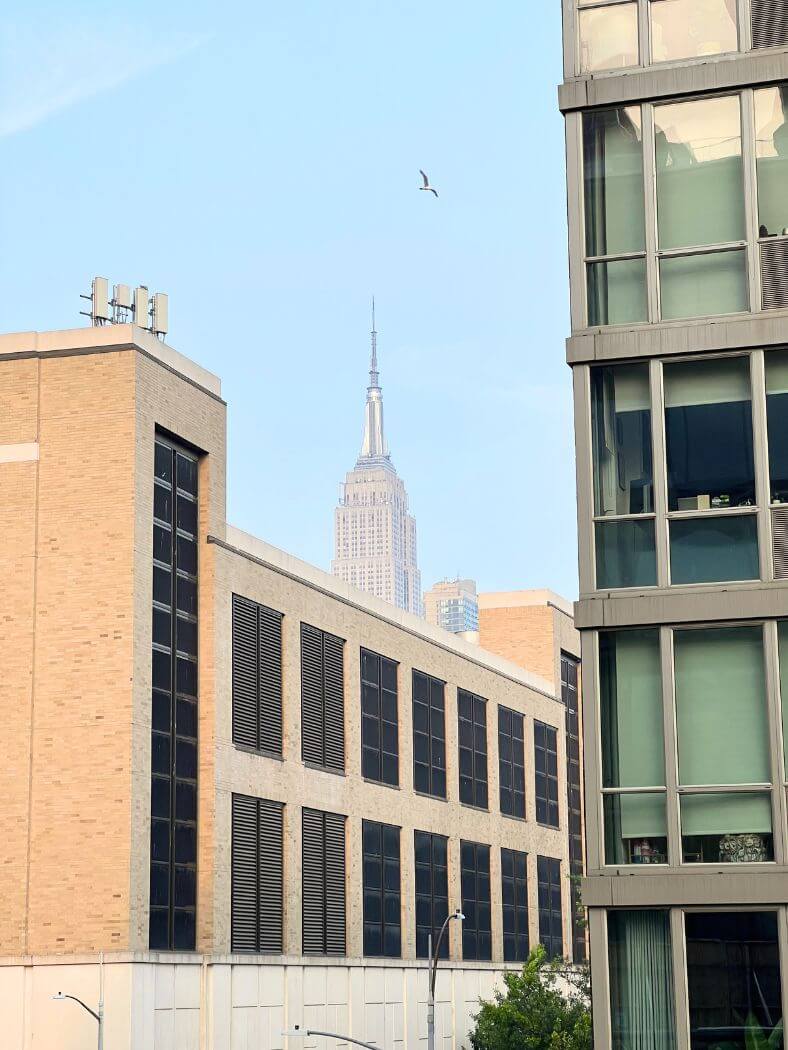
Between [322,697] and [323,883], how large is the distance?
6.52m

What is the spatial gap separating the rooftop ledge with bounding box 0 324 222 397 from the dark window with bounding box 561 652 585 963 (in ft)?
140

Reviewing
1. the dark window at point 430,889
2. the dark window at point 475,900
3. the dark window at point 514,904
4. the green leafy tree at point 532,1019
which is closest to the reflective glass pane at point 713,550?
the green leafy tree at point 532,1019

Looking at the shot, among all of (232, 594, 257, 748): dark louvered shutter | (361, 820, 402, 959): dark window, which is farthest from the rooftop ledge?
(361, 820, 402, 959): dark window

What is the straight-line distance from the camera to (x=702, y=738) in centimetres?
2112

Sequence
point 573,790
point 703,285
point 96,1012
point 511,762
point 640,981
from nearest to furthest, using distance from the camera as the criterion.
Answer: point 640,981 → point 703,285 → point 96,1012 → point 511,762 → point 573,790

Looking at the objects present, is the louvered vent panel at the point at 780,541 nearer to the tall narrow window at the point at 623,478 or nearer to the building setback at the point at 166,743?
the tall narrow window at the point at 623,478

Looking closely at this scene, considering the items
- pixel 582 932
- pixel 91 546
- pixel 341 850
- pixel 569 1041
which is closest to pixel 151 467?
pixel 91 546

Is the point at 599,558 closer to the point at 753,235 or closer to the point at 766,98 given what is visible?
the point at 753,235

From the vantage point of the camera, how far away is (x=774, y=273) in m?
22.5

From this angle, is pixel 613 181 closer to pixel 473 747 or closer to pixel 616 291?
pixel 616 291

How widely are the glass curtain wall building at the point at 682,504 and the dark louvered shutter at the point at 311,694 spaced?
41.0 m

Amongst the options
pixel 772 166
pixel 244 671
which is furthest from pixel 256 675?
pixel 772 166

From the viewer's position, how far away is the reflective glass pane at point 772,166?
888 inches

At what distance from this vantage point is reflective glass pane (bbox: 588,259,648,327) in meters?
23.0
